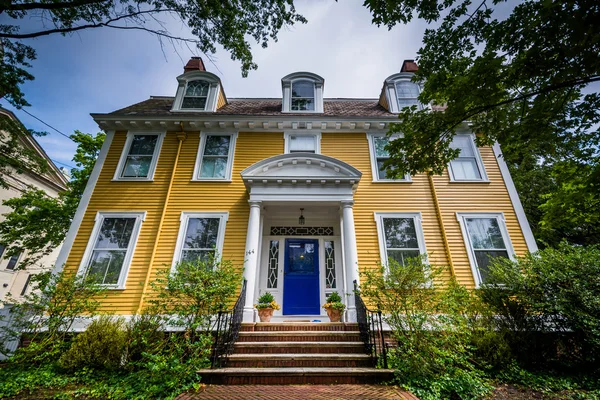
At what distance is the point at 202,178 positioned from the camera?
7.50m

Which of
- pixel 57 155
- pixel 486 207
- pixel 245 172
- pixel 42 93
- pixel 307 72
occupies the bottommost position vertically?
pixel 486 207

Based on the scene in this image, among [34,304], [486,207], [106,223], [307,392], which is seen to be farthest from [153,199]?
[486,207]

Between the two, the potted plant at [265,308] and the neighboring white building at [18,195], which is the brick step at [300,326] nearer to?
the potted plant at [265,308]

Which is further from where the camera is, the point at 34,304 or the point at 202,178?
the point at 202,178

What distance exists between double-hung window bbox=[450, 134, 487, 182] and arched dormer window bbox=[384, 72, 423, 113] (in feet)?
6.68

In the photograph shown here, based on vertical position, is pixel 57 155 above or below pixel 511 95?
above

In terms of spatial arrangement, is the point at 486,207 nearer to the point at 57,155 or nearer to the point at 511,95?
the point at 511,95

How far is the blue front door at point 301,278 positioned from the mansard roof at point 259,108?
15.1 ft

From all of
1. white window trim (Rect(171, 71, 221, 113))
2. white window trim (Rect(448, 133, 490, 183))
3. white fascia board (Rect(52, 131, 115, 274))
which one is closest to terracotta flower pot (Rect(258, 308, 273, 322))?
white fascia board (Rect(52, 131, 115, 274))

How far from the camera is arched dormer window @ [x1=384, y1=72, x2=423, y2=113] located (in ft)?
29.4

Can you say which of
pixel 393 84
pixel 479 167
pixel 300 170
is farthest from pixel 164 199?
pixel 479 167

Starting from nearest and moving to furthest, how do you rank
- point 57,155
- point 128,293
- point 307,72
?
point 128,293 < point 307,72 < point 57,155

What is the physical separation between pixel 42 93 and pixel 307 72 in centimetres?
861

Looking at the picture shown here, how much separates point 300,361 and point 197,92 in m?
9.25
